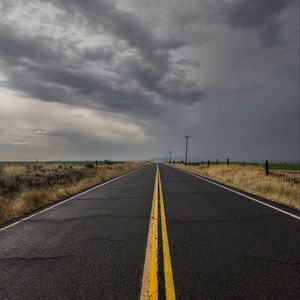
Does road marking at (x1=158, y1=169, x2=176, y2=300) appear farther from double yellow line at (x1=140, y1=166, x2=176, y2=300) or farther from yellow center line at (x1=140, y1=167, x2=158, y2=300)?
yellow center line at (x1=140, y1=167, x2=158, y2=300)

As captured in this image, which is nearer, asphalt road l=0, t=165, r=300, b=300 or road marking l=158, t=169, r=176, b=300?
road marking l=158, t=169, r=176, b=300

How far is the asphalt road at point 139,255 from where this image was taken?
3973 mm

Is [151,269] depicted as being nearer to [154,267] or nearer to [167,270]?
[154,267]

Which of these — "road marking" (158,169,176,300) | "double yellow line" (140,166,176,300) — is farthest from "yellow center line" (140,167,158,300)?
"road marking" (158,169,176,300)

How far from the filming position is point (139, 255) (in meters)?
5.34

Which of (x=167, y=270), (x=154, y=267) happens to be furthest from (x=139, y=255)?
(x=167, y=270)

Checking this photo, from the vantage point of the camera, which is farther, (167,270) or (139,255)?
(139,255)

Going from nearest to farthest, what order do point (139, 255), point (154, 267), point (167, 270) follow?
point (167, 270)
point (154, 267)
point (139, 255)

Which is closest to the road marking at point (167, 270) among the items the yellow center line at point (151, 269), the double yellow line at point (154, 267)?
the double yellow line at point (154, 267)

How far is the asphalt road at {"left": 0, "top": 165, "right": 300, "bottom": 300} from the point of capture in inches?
156

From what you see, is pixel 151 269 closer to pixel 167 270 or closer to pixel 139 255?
pixel 167 270

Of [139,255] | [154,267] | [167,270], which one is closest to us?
[167,270]

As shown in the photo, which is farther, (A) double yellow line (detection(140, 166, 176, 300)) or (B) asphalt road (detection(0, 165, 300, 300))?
(B) asphalt road (detection(0, 165, 300, 300))

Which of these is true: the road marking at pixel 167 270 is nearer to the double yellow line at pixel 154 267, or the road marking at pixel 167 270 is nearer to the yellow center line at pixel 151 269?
the double yellow line at pixel 154 267
